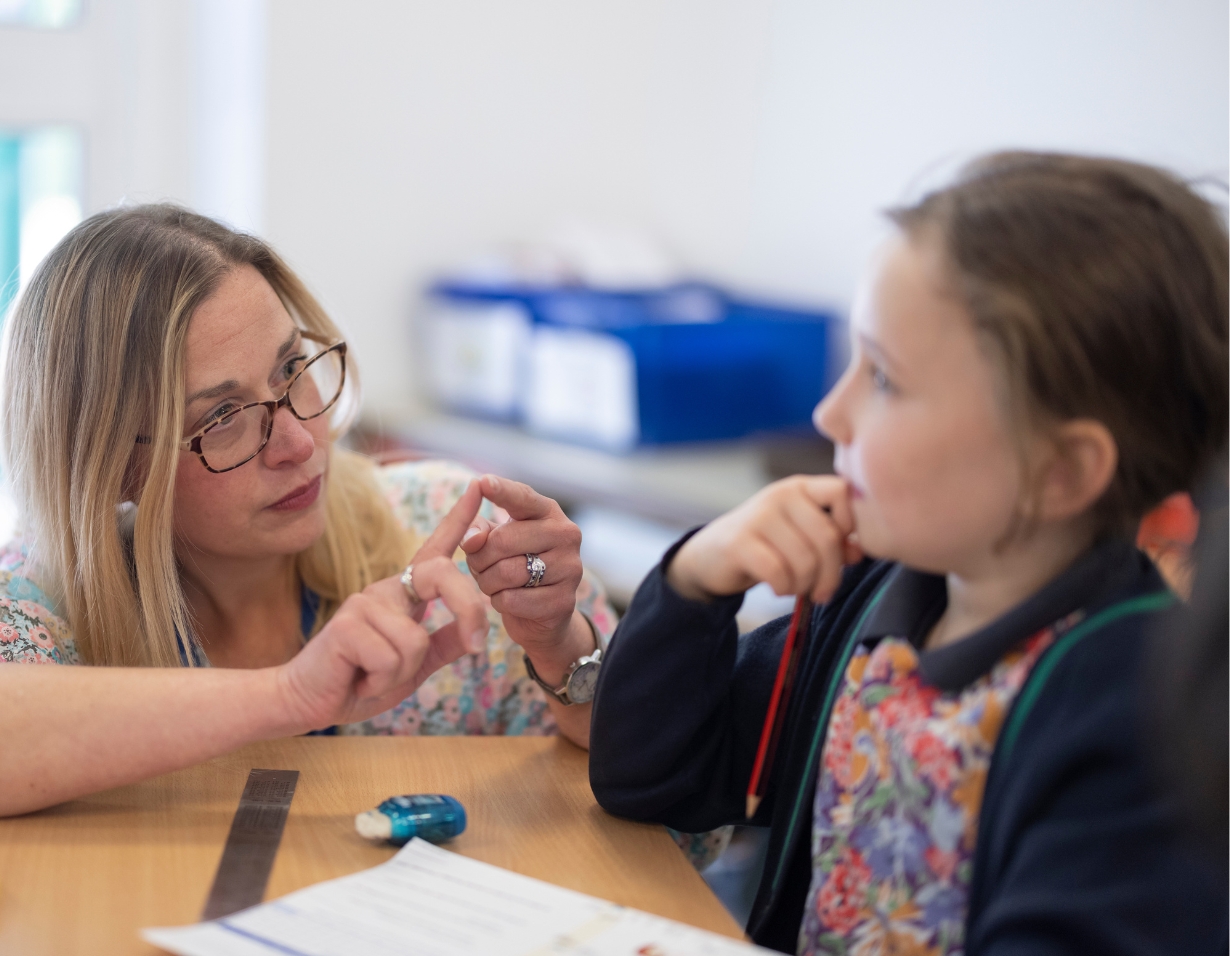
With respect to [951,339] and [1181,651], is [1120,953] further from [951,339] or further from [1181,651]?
[951,339]

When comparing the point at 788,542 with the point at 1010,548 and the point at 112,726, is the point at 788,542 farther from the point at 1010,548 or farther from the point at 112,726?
the point at 112,726

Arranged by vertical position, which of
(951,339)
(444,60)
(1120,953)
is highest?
(444,60)

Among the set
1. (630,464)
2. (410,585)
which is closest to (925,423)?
(410,585)

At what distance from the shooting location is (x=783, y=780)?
89 centimetres

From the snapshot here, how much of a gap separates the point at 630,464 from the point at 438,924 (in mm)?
1632

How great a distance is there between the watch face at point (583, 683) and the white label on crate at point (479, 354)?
5.03ft

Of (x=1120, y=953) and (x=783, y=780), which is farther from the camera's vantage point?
(x=783, y=780)

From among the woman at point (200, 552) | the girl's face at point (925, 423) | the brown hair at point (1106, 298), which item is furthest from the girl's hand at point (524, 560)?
the brown hair at point (1106, 298)

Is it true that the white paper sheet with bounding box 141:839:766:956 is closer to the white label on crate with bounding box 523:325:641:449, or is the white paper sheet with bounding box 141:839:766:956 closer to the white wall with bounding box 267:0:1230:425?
the white label on crate with bounding box 523:325:641:449

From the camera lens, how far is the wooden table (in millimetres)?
773

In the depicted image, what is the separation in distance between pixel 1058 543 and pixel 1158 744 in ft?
0.45

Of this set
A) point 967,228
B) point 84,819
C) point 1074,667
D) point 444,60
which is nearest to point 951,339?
point 967,228

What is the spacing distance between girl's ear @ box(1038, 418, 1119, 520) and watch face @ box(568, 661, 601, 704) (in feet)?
1.55

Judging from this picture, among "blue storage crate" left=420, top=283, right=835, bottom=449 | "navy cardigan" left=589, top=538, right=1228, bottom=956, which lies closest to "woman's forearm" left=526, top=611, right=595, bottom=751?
"navy cardigan" left=589, top=538, right=1228, bottom=956
